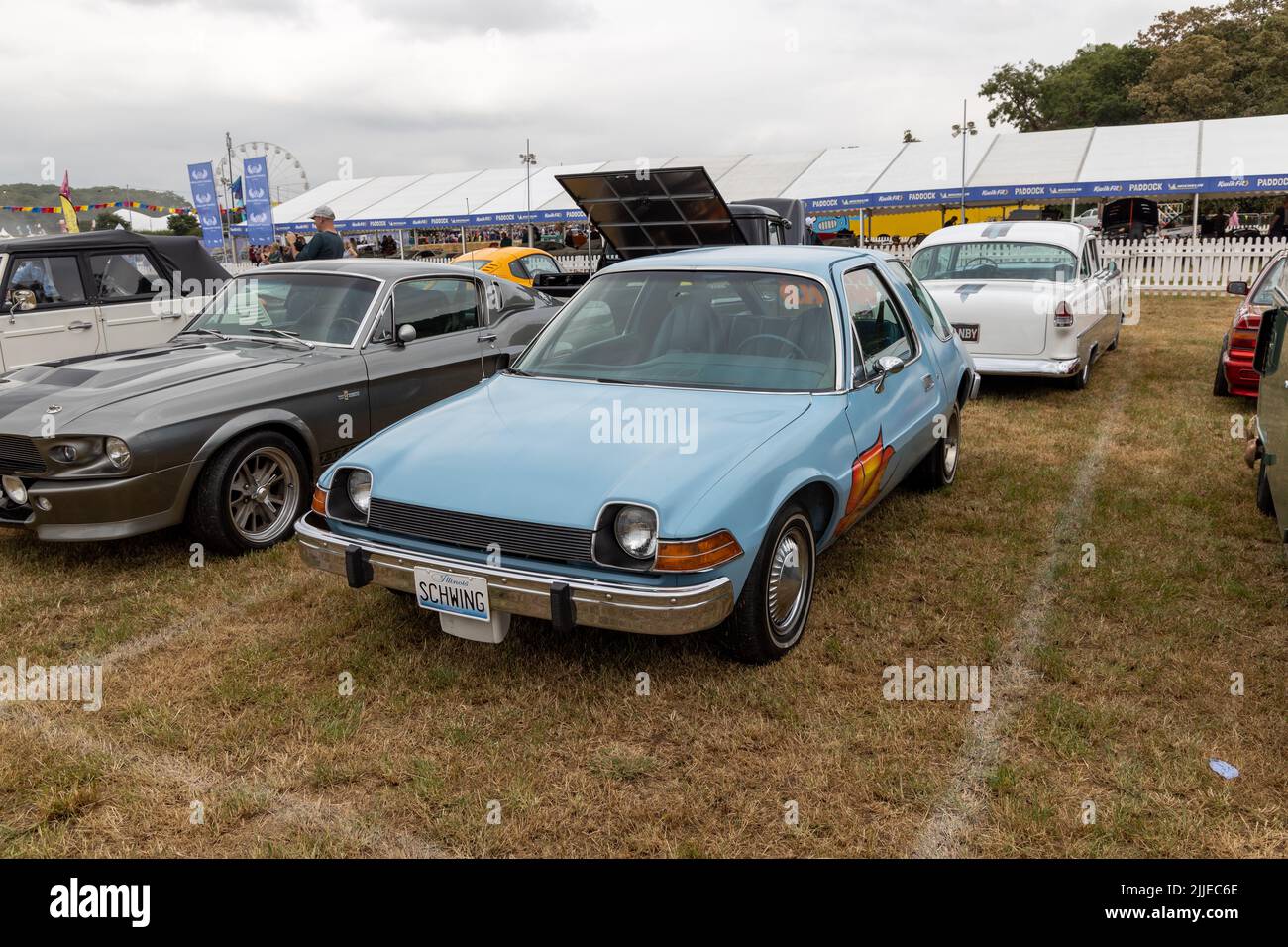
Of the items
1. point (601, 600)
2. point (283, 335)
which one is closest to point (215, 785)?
point (601, 600)

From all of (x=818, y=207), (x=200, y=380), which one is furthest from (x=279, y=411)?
(x=818, y=207)

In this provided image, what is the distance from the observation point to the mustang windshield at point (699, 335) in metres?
4.40

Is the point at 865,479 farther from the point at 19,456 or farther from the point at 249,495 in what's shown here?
the point at 19,456

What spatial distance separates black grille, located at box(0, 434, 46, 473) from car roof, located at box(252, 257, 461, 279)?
84.2 inches

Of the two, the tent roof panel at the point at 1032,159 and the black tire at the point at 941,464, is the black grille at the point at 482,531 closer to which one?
the black tire at the point at 941,464

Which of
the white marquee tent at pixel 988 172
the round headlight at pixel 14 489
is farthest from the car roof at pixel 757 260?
the white marquee tent at pixel 988 172

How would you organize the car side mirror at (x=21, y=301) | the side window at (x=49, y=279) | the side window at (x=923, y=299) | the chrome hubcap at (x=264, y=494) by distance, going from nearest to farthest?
the chrome hubcap at (x=264, y=494) < the side window at (x=923, y=299) < the car side mirror at (x=21, y=301) < the side window at (x=49, y=279)

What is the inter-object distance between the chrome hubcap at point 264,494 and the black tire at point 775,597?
298 centimetres

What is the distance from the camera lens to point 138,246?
8.50 metres

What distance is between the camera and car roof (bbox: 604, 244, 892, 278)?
477 cm

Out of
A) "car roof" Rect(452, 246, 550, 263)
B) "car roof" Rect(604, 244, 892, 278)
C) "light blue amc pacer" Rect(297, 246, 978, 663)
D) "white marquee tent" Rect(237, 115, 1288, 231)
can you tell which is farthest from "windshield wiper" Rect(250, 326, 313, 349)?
"white marquee tent" Rect(237, 115, 1288, 231)

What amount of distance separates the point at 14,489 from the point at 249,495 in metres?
1.12

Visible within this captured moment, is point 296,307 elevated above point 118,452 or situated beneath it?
elevated above
